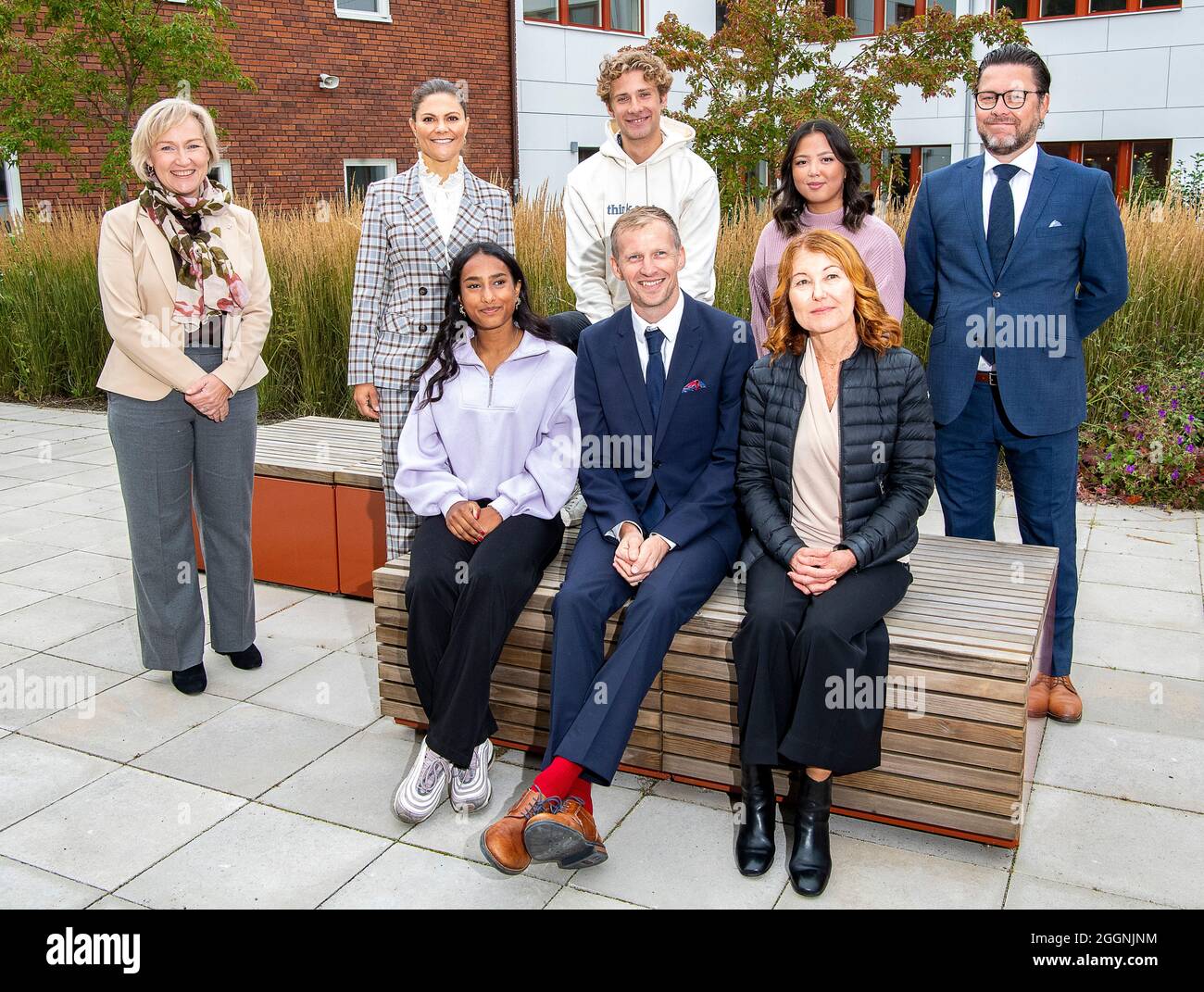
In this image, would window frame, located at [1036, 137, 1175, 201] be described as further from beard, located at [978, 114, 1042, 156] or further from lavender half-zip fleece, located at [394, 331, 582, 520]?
lavender half-zip fleece, located at [394, 331, 582, 520]

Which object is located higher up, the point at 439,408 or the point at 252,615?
the point at 439,408

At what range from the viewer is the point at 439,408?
3.62 metres

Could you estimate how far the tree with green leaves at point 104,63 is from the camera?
10.5 metres

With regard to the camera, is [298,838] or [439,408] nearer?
[298,838]

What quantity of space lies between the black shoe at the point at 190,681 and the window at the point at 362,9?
13.4 meters

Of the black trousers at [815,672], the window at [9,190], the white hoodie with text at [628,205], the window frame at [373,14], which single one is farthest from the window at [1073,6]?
the black trousers at [815,672]

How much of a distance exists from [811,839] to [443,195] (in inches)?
95.6

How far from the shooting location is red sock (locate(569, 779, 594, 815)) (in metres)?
2.91

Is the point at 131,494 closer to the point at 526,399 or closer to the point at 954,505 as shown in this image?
the point at 526,399

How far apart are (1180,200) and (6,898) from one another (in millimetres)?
7660

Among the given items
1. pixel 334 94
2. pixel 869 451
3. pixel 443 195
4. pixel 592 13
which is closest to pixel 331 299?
pixel 443 195

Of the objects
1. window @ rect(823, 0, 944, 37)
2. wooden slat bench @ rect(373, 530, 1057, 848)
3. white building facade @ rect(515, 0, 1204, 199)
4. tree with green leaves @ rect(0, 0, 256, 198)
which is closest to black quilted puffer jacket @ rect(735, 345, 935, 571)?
wooden slat bench @ rect(373, 530, 1057, 848)
